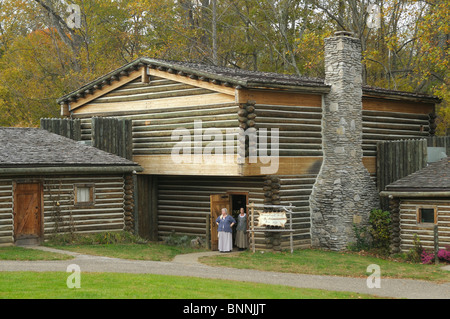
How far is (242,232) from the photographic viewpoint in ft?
89.2

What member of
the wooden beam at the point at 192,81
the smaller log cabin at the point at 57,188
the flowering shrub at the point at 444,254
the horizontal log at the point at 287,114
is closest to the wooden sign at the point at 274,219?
the horizontal log at the point at 287,114

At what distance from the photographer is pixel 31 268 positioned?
67.0ft

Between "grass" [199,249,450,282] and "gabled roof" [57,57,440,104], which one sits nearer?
"grass" [199,249,450,282]

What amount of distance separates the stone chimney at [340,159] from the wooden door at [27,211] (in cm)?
1082

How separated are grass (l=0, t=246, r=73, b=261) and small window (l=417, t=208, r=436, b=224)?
41.8 ft

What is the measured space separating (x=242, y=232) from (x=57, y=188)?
288 inches

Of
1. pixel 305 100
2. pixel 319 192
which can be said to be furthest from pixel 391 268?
pixel 305 100

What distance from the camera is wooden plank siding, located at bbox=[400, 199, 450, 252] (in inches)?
997

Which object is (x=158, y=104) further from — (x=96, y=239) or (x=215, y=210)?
(x=96, y=239)

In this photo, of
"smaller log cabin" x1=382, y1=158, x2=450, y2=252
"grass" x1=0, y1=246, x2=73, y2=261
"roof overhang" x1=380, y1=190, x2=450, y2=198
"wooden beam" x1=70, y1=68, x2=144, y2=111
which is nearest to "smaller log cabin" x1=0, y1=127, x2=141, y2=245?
"grass" x1=0, y1=246, x2=73, y2=261

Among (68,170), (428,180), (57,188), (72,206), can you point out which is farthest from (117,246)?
(428,180)

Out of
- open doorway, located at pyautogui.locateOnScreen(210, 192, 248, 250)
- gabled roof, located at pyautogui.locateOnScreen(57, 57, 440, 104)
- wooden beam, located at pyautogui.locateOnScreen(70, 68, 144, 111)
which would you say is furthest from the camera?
wooden beam, located at pyautogui.locateOnScreen(70, 68, 144, 111)

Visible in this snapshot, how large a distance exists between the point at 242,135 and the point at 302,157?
3327 millimetres

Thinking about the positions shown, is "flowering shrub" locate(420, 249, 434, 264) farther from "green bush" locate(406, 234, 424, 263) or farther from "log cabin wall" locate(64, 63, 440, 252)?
"log cabin wall" locate(64, 63, 440, 252)
